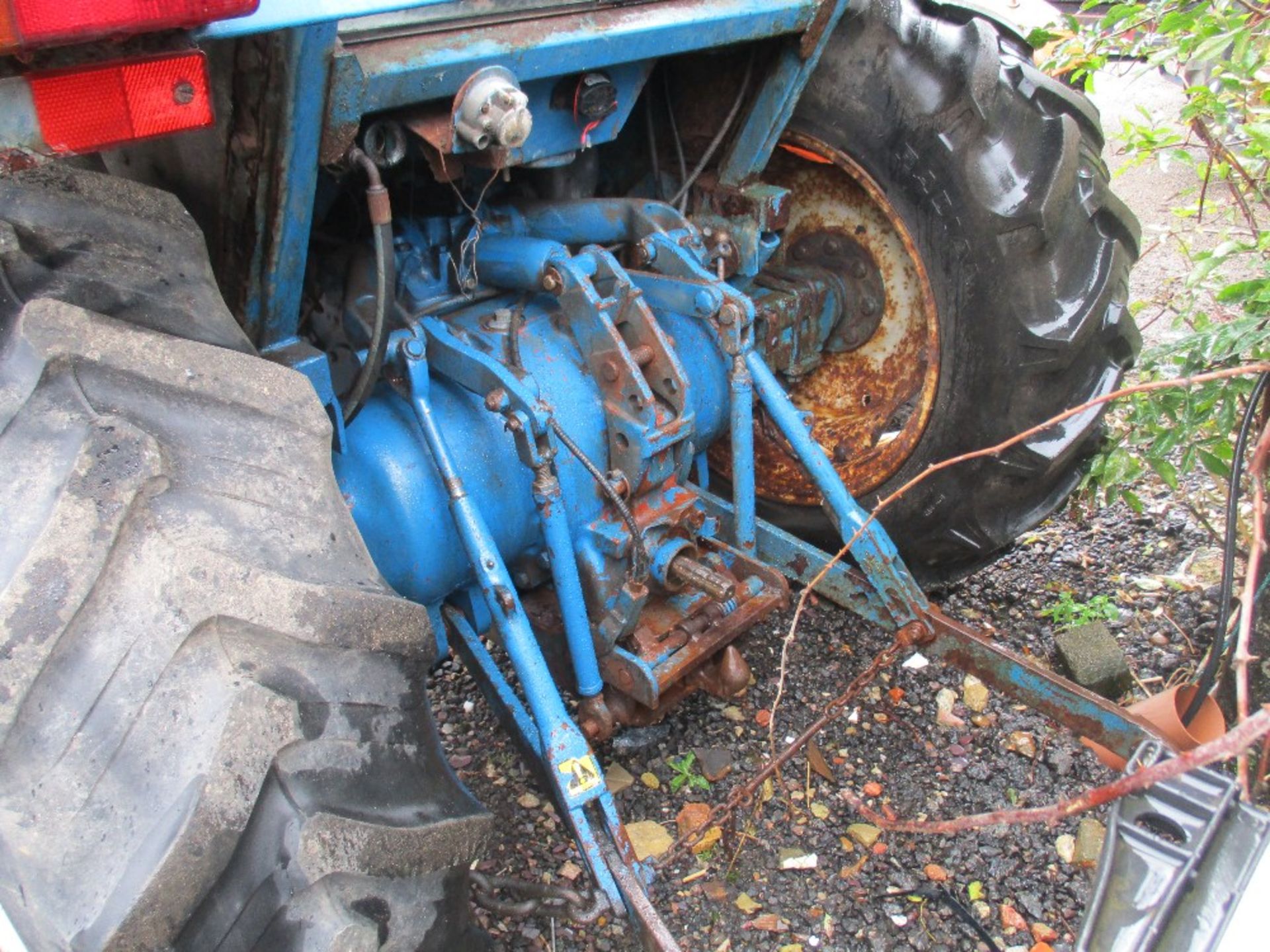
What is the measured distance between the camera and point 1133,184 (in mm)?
5688

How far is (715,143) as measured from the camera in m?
2.27

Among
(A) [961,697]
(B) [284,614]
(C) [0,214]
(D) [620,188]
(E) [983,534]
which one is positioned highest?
(C) [0,214]

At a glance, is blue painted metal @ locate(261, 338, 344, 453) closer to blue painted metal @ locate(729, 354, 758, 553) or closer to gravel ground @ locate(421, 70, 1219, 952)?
blue painted metal @ locate(729, 354, 758, 553)

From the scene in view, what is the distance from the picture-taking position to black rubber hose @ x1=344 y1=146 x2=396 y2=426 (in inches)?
61.2

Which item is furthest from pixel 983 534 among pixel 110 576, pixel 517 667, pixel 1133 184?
pixel 1133 184

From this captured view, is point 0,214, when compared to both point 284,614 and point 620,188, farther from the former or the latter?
point 620,188

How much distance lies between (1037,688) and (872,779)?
1.71 feet

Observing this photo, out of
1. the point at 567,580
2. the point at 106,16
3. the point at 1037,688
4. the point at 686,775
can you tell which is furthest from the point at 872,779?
the point at 106,16

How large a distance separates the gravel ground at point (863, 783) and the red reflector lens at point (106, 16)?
1.52 m

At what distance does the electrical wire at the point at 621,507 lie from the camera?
1744 millimetres

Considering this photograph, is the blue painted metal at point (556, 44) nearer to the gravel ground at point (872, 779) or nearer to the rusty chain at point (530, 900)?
the rusty chain at point (530, 900)

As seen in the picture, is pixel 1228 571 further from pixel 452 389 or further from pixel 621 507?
pixel 452 389

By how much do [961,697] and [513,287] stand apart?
4.52 ft

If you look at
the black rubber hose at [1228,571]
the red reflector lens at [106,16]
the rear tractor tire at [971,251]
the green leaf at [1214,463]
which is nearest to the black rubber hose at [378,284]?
the red reflector lens at [106,16]
